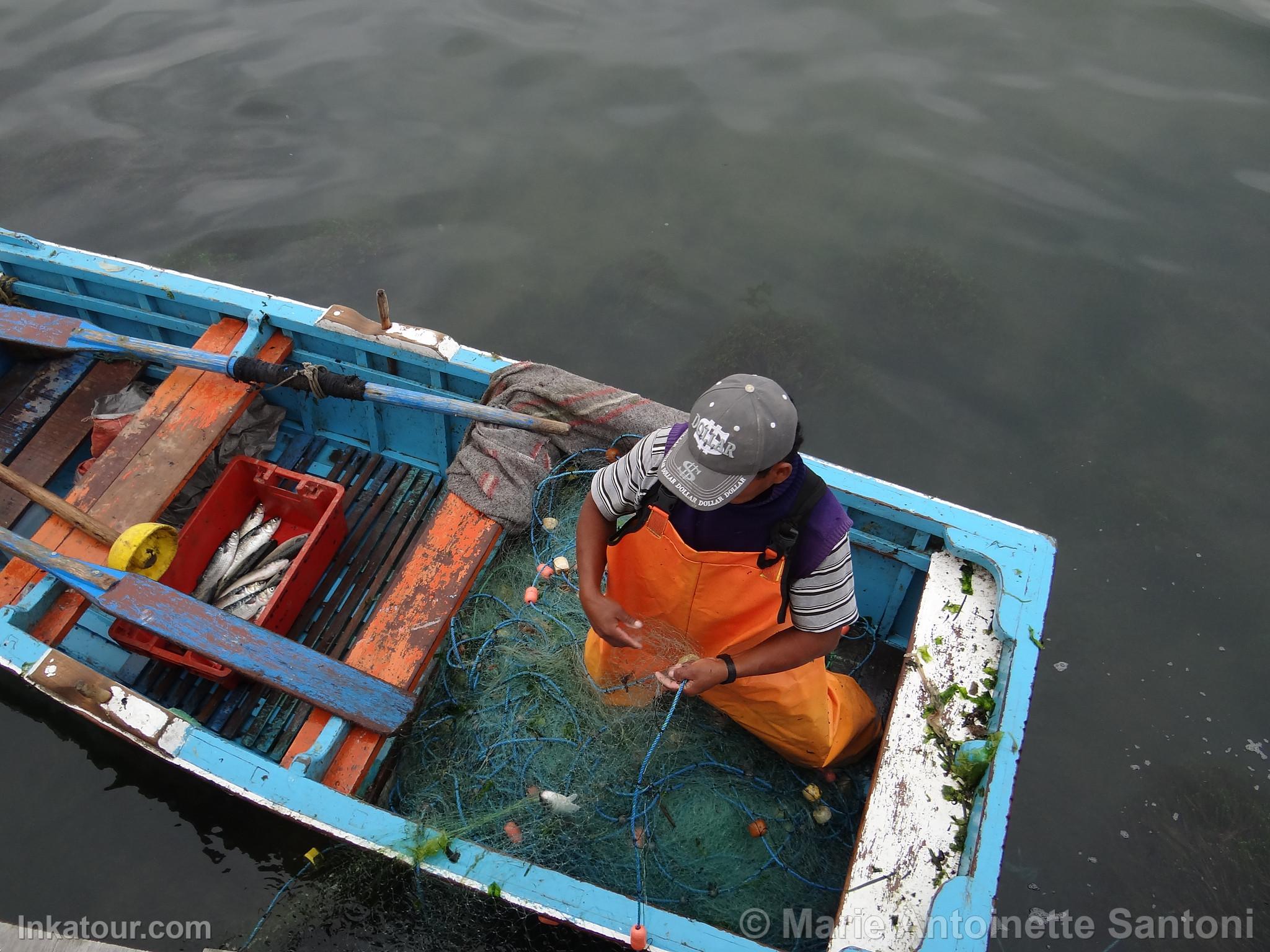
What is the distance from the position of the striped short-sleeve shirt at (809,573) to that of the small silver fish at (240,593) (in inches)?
90.8

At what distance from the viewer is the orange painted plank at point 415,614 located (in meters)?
3.49

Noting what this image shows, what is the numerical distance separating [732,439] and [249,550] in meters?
3.23

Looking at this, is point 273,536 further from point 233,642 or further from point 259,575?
point 233,642

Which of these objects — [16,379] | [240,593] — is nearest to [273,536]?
[240,593]

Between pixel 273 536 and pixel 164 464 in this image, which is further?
pixel 273 536

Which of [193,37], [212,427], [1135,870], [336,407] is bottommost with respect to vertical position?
[1135,870]

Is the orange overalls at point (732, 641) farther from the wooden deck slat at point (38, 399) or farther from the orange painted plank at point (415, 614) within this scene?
the wooden deck slat at point (38, 399)

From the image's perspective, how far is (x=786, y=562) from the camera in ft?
8.75

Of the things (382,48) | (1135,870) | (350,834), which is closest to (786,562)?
(350,834)

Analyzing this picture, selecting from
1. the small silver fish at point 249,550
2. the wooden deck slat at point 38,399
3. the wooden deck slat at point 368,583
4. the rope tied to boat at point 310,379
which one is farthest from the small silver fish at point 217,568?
the wooden deck slat at point 38,399

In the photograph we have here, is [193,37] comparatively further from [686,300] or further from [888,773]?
[888,773]

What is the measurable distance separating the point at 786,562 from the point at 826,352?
173 inches

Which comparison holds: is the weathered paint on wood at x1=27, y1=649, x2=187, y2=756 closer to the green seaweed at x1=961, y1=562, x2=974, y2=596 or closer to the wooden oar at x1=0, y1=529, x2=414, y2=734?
the wooden oar at x1=0, y1=529, x2=414, y2=734

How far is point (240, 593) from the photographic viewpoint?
4.37 metres
